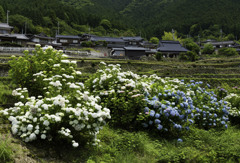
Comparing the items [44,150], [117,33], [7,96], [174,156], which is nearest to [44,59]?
[7,96]

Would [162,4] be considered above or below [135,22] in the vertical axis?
above

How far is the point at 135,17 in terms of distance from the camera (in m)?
142

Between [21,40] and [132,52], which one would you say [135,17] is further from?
[21,40]

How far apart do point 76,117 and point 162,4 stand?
167 metres

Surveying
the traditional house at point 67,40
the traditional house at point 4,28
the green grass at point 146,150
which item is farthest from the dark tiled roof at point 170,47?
the green grass at point 146,150

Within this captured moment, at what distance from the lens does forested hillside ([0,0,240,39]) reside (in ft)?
236

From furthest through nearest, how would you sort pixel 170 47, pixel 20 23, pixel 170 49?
pixel 20 23
pixel 170 47
pixel 170 49

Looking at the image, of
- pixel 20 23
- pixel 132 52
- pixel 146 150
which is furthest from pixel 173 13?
pixel 146 150

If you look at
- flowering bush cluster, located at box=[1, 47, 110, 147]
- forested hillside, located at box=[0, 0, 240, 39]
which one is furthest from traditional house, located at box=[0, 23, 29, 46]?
flowering bush cluster, located at box=[1, 47, 110, 147]

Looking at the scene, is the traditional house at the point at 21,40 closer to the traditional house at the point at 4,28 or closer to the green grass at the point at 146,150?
the traditional house at the point at 4,28

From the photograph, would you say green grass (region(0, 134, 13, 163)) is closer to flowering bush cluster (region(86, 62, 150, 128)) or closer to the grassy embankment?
the grassy embankment

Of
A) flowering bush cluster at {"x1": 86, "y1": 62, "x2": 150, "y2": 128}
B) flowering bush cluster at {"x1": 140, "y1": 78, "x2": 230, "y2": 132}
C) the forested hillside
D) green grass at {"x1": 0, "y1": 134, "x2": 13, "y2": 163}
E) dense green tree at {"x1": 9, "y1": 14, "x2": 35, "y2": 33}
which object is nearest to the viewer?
green grass at {"x1": 0, "y1": 134, "x2": 13, "y2": 163}

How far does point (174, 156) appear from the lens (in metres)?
4.18

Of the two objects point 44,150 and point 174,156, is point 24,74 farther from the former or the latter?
point 174,156
